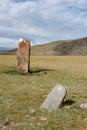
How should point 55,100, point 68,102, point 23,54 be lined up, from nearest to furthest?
point 55,100 < point 68,102 < point 23,54

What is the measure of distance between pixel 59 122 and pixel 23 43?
17949 mm

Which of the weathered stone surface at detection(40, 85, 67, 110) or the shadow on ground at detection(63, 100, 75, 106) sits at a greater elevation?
the weathered stone surface at detection(40, 85, 67, 110)

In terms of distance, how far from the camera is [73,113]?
10.5 meters

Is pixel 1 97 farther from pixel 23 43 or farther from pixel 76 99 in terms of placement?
pixel 23 43

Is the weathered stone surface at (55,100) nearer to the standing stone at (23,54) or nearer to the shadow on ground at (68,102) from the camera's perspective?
the shadow on ground at (68,102)

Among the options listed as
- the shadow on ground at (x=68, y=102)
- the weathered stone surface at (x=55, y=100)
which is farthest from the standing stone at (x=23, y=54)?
the weathered stone surface at (x=55, y=100)

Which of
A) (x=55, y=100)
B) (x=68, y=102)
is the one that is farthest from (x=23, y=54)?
(x=55, y=100)

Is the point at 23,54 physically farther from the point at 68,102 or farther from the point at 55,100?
the point at 55,100

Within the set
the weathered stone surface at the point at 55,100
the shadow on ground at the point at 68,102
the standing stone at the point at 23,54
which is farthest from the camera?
the standing stone at the point at 23,54

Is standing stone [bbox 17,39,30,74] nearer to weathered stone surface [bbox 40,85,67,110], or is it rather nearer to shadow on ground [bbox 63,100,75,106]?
shadow on ground [bbox 63,100,75,106]

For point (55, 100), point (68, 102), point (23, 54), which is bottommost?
point (68, 102)

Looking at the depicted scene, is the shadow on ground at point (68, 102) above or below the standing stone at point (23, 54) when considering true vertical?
below

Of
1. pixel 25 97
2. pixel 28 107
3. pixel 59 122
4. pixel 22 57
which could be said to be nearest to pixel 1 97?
pixel 25 97

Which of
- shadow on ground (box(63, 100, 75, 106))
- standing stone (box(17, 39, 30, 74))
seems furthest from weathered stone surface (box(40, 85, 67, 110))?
standing stone (box(17, 39, 30, 74))
